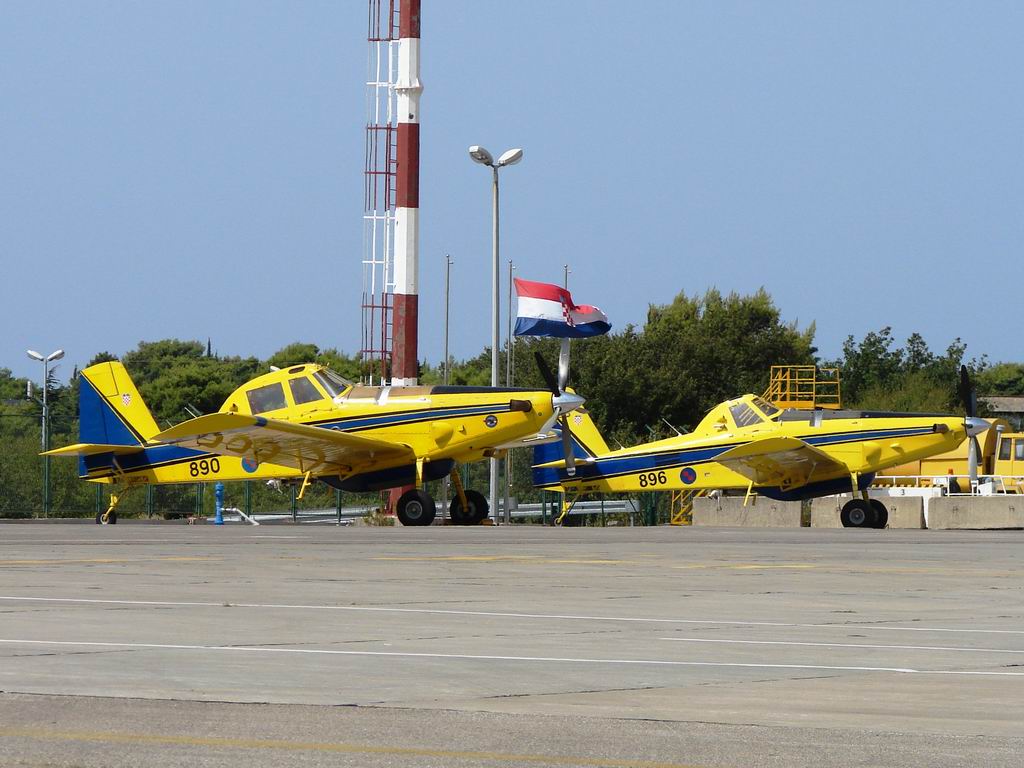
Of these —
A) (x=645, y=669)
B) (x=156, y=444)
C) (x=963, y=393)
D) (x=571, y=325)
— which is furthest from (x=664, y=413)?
(x=645, y=669)

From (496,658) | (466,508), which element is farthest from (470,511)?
(496,658)

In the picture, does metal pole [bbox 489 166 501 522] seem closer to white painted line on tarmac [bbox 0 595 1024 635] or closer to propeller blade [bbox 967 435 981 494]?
propeller blade [bbox 967 435 981 494]

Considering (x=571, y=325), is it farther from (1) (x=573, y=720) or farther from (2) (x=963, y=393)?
(1) (x=573, y=720)

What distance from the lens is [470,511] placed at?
102 ft

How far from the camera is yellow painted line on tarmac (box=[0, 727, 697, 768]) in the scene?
4973mm

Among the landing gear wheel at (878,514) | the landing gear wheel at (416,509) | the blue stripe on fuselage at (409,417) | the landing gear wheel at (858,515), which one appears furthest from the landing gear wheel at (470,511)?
the landing gear wheel at (878,514)

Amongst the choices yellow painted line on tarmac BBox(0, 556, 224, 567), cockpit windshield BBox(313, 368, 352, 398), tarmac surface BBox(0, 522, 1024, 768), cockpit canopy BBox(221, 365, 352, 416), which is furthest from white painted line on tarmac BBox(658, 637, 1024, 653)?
cockpit windshield BBox(313, 368, 352, 398)

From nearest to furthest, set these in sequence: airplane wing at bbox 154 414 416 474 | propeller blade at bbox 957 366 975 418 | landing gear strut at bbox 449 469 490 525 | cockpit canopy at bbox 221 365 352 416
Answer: airplane wing at bbox 154 414 416 474 → cockpit canopy at bbox 221 365 352 416 → landing gear strut at bbox 449 469 490 525 → propeller blade at bbox 957 366 975 418

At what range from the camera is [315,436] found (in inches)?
1105

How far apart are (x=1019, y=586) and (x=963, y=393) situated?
21632 mm

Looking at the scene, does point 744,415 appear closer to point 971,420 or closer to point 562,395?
point 971,420

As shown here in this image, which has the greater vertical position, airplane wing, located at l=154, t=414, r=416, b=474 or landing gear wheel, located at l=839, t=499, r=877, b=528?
airplane wing, located at l=154, t=414, r=416, b=474

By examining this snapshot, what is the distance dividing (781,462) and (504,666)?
1046 inches

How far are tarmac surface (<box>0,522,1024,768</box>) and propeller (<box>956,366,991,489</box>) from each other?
1735cm
